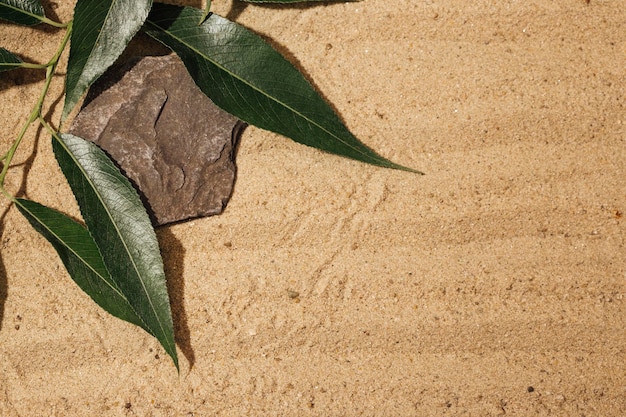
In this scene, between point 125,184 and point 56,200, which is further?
point 56,200

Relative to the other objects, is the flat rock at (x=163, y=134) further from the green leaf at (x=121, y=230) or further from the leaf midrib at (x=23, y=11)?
the leaf midrib at (x=23, y=11)

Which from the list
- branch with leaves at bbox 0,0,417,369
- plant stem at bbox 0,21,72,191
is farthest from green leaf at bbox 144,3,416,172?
plant stem at bbox 0,21,72,191

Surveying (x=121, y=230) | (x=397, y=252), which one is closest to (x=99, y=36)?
(x=121, y=230)

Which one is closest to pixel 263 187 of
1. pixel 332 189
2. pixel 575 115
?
pixel 332 189

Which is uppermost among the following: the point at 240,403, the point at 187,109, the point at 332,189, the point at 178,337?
the point at 187,109

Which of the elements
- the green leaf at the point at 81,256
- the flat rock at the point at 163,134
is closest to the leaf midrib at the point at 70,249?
the green leaf at the point at 81,256

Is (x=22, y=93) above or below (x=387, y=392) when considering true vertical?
above

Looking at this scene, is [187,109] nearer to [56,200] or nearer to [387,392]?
[56,200]
